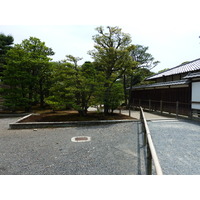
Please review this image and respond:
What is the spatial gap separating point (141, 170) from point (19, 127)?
5983 millimetres

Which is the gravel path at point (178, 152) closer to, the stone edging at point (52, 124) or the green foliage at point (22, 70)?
the stone edging at point (52, 124)

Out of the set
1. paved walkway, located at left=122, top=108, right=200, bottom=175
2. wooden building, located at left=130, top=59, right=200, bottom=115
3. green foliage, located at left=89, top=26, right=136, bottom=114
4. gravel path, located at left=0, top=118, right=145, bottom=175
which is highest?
green foliage, located at left=89, top=26, right=136, bottom=114

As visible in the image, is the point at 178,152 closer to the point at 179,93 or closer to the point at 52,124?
the point at 52,124

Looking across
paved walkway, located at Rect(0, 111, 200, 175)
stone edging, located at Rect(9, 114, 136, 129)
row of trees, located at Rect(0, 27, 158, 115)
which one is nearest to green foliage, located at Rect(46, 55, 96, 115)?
row of trees, located at Rect(0, 27, 158, 115)

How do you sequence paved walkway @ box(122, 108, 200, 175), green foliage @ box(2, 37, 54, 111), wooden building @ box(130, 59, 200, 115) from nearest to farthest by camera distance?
paved walkway @ box(122, 108, 200, 175)
wooden building @ box(130, 59, 200, 115)
green foliage @ box(2, 37, 54, 111)

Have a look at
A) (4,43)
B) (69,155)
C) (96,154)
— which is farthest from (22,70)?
(96,154)

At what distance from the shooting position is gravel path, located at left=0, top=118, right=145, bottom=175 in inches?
105

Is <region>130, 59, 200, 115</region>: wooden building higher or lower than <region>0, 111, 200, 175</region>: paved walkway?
higher

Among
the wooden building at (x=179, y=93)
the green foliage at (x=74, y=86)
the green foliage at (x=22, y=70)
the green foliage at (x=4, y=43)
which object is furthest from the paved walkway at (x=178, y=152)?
the green foliage at (x=4, y=43)

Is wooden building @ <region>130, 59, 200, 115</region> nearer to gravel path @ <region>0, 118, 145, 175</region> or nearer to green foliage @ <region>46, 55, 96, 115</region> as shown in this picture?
gravel path @ <region>0, 118, 145, 175</region>

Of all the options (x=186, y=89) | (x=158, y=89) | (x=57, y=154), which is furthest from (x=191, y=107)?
(x=57, y=154)

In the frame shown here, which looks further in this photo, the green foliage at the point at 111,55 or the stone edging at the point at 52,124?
the green foliage at the point at 111,55

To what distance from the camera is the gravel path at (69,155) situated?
2674 millimetres

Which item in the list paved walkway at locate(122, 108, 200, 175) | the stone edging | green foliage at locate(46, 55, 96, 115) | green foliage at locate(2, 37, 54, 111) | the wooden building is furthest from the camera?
green foliage at locate(2, 37, 54, 111)
